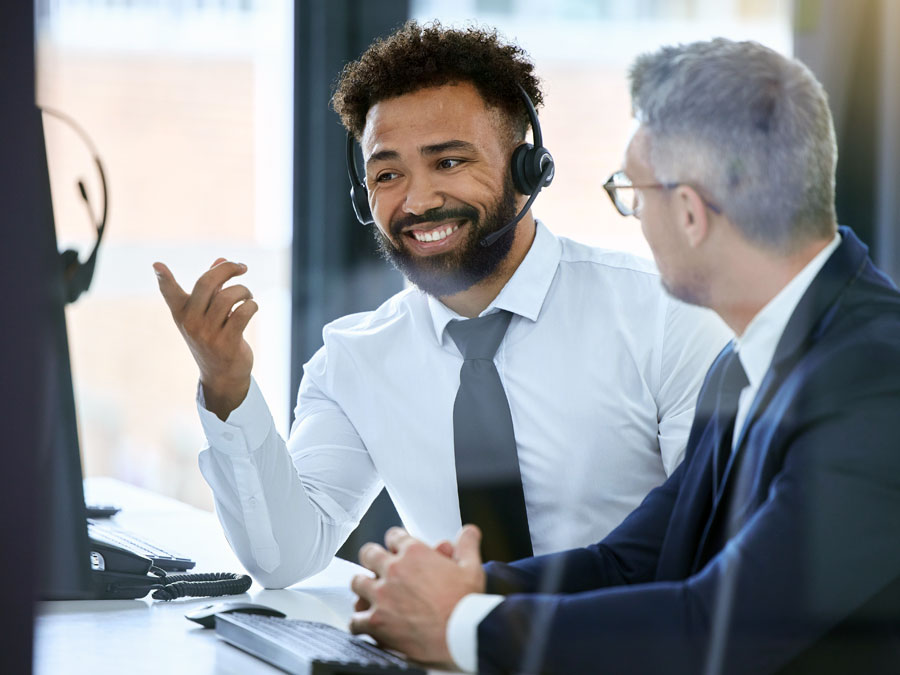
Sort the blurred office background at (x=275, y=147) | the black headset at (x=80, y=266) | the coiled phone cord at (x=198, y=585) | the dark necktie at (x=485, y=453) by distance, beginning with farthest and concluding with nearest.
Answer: the blurred office background at (x=275, y=147)
the dark necktie at (x=485, y=453)
the coiled phone cord at (x=198, y=585)
the black headset at (x=80, y=266)

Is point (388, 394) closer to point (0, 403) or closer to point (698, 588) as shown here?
point (698, 588)

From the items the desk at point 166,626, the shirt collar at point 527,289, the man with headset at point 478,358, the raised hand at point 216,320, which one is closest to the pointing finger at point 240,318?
the raised hand at point 216,320

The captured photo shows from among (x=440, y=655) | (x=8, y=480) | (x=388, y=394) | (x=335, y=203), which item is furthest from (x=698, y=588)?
(x=335, y=203)

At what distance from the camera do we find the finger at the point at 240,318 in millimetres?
1195

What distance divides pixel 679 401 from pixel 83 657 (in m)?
0.89

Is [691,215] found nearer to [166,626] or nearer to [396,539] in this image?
A: [396,539]

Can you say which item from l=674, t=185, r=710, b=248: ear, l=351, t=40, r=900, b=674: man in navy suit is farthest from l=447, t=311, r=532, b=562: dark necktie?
l=674, t=185, r=710, b=248: ear

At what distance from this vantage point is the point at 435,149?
5.14 feet

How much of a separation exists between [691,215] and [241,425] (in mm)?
641

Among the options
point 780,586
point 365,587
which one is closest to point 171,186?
point 365,587

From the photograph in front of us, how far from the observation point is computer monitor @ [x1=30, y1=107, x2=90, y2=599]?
0.54 meters

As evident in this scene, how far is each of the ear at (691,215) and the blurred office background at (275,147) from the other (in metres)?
1.03

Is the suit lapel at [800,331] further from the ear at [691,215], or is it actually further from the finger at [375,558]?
the finger at [375,558]

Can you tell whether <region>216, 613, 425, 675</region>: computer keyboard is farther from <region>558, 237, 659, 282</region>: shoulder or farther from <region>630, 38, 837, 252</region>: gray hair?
<region>558, 237, 659, 282</region>: shoulder
